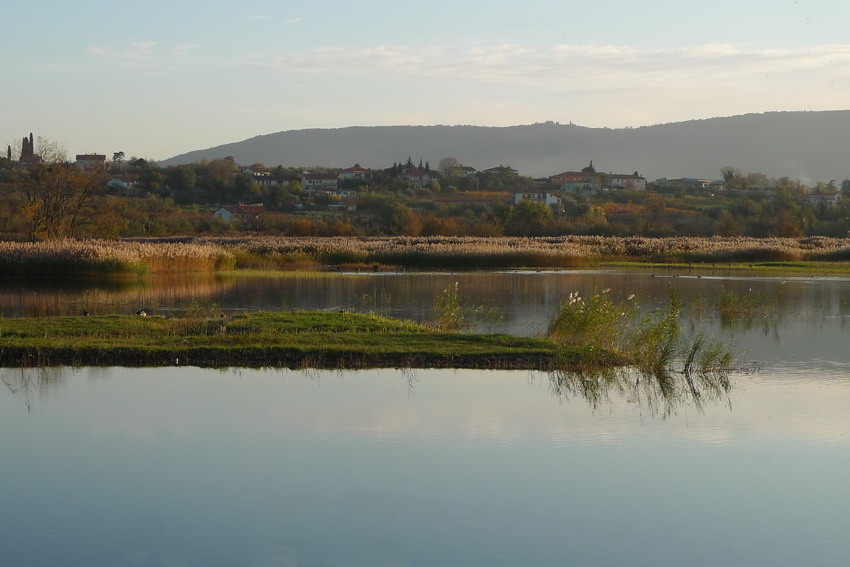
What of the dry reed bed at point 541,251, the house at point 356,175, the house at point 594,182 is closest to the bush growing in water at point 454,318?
the dry reed bed at point 541,251

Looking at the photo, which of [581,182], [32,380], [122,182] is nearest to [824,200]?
[581,182]

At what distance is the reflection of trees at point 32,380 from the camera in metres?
15.0

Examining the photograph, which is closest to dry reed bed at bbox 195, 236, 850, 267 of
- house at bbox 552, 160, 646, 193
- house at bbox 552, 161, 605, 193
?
house at bbox 552, 161, 605, 193

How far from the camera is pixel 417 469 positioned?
11.0 m

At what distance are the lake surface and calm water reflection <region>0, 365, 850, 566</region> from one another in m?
0.03

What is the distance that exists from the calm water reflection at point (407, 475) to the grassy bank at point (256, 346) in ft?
4.95

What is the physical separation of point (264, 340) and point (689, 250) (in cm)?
4452

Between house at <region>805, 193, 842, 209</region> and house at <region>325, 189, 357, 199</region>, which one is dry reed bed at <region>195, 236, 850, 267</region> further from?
house at <region>325, 189, 357, 199</region>

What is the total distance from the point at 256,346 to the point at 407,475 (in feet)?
25.1

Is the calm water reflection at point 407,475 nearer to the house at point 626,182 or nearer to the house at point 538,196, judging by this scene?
the house at point 538,196

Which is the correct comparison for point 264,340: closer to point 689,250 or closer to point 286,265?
point 286,265

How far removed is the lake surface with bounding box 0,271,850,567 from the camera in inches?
347

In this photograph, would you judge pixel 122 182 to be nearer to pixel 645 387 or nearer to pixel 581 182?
pixel 581 182

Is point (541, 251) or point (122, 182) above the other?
point (122, 182)
